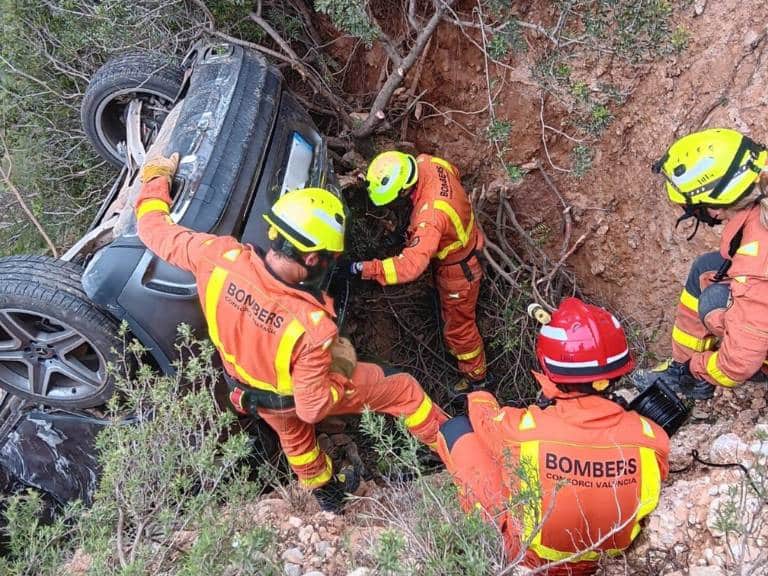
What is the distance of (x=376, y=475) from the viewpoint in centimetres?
410

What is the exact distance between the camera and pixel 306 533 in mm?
2930

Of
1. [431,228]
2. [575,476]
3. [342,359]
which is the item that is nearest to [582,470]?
[575,476]

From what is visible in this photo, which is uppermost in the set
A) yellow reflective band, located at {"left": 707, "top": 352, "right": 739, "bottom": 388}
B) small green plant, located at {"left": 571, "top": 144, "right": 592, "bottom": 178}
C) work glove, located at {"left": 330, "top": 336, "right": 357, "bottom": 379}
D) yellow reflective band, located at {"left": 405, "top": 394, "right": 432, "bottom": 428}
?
small green plant, located at {"left": 571, "top": 144, "right": 592, "bottom": 178}

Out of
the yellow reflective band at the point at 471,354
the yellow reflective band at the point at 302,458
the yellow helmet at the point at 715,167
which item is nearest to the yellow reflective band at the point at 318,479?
the yellow reflective band at the point at 302,458

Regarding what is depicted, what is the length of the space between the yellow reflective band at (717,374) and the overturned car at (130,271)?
7.37 feet

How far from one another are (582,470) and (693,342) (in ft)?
4.93

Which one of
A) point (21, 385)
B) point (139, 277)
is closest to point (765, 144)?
point (139, 277)

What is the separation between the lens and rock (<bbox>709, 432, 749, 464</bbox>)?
265 centimetres

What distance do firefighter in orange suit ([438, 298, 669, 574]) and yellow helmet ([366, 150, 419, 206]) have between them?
1.69 m

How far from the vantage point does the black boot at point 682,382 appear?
3.25 m

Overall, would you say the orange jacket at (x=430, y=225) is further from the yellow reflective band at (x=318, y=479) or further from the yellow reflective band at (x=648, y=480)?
the yellow reflective band at (x=648, y=480)

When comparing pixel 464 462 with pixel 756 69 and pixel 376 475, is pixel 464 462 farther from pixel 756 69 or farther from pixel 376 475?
pixel 756 69

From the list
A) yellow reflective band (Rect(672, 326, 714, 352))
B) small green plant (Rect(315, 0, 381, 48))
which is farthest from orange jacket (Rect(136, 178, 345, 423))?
yellow reflective band (Rect(672, 326, 714, 352))

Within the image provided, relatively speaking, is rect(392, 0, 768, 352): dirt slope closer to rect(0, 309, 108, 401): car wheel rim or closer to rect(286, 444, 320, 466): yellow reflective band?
rect(286, 444, 320, 466): yellow reflective band
